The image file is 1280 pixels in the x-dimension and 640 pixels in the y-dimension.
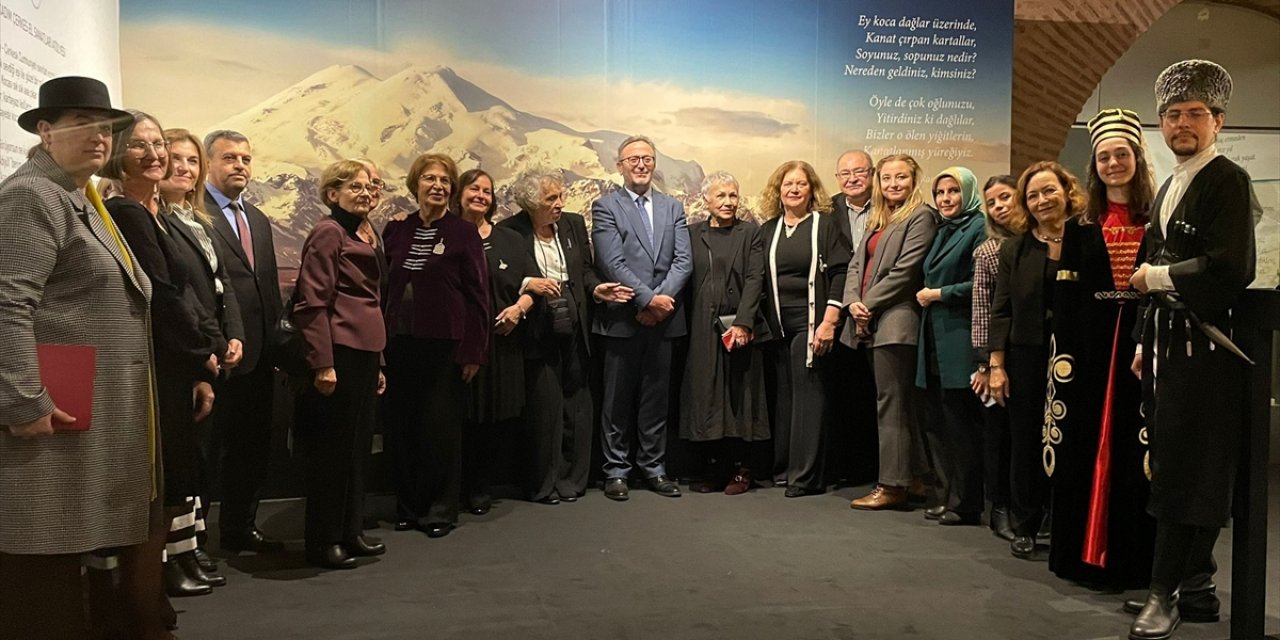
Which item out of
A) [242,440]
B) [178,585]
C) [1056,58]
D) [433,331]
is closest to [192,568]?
[178,585]

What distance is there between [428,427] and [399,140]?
63.9 inches

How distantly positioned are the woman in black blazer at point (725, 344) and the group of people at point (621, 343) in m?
0.02

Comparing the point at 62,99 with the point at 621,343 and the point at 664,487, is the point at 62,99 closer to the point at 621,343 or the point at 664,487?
the point at 621,343

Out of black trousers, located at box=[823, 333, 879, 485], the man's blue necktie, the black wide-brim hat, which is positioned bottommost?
black trousers, located at box=[823, 333, 879, 485]

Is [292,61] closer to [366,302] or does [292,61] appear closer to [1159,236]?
[366,302]

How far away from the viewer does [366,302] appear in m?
3.71

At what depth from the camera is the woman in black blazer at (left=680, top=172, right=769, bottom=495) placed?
500 centimetres

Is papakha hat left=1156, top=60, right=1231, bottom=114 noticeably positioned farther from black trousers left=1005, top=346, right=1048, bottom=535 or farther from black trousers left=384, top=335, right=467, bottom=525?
black trousers left=384, top=335, right=467, bottom=525

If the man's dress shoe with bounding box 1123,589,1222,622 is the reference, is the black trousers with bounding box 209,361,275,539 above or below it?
above

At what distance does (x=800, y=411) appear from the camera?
16.2 ft

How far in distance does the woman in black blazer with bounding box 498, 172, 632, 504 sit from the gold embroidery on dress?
2.00 meters

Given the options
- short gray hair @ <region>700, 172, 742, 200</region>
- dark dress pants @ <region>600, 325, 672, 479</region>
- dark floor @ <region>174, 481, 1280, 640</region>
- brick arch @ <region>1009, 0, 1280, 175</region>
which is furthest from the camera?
brick arch @ <region>1009, 0, 1280, 175</region>

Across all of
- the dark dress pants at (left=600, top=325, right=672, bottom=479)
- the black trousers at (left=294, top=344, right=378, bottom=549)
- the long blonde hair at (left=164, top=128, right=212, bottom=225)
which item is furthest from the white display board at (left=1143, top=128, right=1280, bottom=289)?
the long blonde hair at (left=164, top=128, right=212, bottom=225)

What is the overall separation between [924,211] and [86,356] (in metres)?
3.48
